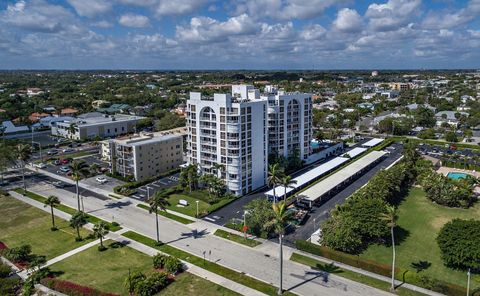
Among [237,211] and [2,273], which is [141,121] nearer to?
[237,211]

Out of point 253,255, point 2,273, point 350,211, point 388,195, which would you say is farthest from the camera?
point 388,195

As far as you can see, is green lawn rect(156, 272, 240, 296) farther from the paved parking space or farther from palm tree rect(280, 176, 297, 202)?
the paved parking space

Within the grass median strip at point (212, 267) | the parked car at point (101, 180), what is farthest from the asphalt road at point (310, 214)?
the parked car at point (101, 180)

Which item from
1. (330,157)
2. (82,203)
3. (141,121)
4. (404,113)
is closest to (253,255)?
(82,203)

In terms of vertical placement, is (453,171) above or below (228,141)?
below

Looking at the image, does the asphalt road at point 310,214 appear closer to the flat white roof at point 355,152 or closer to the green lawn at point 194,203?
the green lawn at point 194,203

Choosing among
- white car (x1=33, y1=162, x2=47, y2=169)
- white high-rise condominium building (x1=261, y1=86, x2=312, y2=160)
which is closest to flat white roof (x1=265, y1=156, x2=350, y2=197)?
white high-rise condominium building (x1=261, y1=86, x2=312, y2=160)
